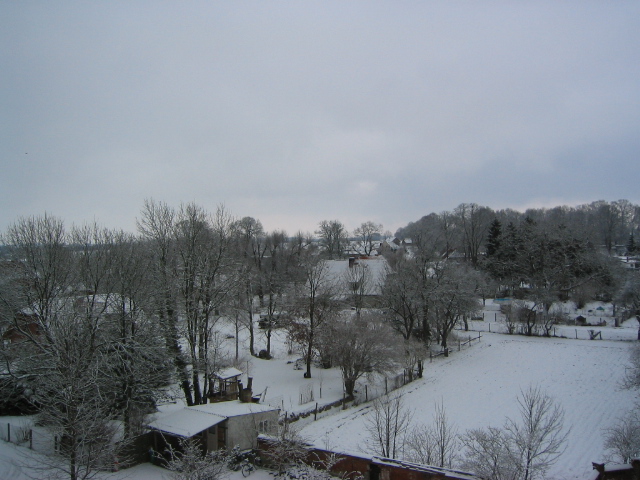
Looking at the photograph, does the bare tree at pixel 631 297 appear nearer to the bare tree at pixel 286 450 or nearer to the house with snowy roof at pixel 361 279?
the house with snowy roof at pixel 361 279

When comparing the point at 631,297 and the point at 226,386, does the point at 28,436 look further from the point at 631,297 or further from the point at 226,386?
the point at 631,297

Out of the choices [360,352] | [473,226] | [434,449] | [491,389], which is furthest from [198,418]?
[473,226]

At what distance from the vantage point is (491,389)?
24.3 metres

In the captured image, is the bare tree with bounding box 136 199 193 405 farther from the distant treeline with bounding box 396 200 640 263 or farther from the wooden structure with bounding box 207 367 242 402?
the distant treeline with bounding box 396 200 640 263

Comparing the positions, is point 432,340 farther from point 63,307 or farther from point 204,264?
point 63,307

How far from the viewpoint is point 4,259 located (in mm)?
18281


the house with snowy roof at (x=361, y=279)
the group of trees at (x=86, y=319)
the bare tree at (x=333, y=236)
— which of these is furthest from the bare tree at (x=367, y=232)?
the group of trees at (x=86, y=319)

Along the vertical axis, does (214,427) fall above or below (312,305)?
below

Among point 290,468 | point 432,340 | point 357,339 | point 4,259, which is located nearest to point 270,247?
point 432,340

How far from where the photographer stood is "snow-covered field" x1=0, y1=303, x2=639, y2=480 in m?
16.4

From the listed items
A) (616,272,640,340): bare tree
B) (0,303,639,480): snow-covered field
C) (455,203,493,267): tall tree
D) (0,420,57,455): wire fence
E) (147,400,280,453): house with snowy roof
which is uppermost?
(455,203,493,267): tall tree

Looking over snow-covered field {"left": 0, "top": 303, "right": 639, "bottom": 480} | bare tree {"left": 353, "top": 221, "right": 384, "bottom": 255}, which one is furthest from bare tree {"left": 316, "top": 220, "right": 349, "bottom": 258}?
snow-covered field {"left": 0, "top": 303, "right": 639, "bottom": 480}

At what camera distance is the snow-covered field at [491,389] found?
53.9ft

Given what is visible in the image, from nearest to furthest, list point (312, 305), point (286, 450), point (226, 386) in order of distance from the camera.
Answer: point (286, 450), point (226, 386), point (312, 305)
